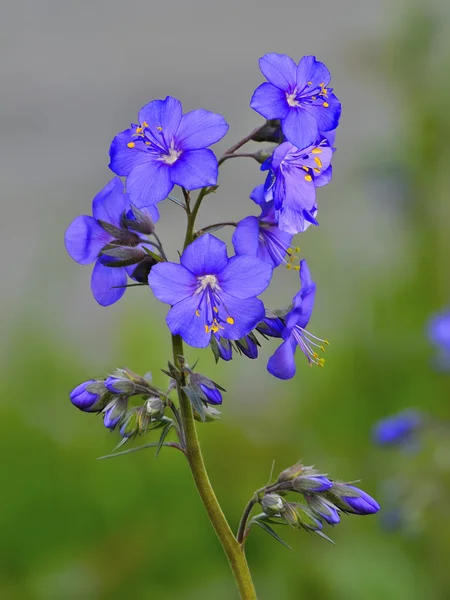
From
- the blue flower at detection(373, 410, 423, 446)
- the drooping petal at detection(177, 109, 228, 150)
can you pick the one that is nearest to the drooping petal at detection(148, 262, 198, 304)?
the drooping petal at detection(177, 109, 228, 150)

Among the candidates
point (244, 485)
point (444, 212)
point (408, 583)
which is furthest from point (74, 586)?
point (444, 212)

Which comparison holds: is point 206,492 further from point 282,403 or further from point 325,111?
point 282,403

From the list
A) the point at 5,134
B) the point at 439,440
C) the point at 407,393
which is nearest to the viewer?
the point at 439,440

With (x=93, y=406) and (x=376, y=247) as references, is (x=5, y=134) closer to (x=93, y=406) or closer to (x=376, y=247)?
(x=376, y=247)

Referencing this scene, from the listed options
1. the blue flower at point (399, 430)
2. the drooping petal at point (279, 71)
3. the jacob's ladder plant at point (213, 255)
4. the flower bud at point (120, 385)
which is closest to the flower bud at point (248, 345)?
the jacob's ladder plant at point (213, 255)

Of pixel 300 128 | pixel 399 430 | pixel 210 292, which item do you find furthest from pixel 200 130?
pixel 399 430

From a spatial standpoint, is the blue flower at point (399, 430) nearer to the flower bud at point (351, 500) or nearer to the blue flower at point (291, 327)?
the flower bud at point (351, 500)
